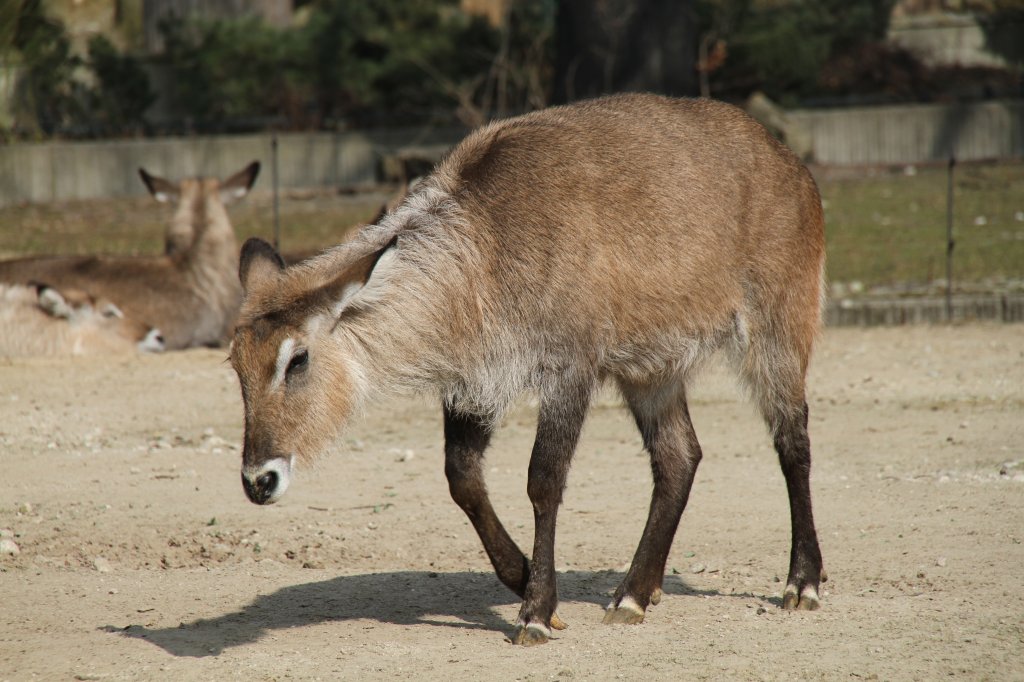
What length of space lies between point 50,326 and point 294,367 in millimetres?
6664

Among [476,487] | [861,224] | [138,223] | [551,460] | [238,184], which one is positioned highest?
[551,460]

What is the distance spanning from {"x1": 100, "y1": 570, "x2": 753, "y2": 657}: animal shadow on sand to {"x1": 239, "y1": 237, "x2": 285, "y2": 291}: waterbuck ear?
1.25 metres

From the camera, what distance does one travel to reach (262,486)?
461cm

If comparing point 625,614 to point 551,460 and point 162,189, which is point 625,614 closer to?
point 551,460

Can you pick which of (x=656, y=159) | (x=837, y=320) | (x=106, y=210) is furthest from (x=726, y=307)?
(x=106, y=210)

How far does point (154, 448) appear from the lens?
774 cm

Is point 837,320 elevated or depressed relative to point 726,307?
depressed

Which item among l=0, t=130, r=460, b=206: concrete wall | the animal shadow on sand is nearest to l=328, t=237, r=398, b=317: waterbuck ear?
the animal shadow on sand

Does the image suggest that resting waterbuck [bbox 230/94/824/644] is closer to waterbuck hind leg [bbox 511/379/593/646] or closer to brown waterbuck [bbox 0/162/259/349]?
waterbuck hind leg [bbox 511/379/593/646]

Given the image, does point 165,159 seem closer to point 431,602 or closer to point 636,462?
point 636,462

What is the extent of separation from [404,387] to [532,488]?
1.92 feet

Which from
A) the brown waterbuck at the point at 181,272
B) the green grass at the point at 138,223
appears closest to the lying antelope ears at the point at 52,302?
the brown waterbuck at the point at 181,272

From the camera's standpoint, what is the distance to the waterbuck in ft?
35.1

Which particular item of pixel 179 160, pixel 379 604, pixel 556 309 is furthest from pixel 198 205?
pixel 556 309
